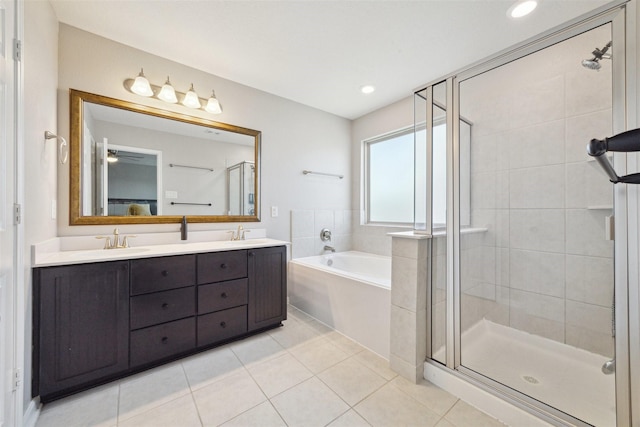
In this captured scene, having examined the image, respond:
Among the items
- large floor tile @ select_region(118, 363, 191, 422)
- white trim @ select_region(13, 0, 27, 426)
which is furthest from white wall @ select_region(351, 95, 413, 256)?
white trim @ select_region(13, 0, 27, 426)

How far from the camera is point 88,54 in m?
1.87

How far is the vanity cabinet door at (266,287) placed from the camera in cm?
211

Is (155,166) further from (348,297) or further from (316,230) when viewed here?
(348,297)

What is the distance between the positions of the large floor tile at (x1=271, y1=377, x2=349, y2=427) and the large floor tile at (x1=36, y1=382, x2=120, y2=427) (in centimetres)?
86

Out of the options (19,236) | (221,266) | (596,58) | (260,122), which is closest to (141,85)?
(260,122)

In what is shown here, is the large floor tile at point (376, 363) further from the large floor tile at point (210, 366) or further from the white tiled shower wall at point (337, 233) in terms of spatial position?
the white tiled shower wall at point (337, 233)

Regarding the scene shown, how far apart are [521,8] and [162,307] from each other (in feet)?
10.2

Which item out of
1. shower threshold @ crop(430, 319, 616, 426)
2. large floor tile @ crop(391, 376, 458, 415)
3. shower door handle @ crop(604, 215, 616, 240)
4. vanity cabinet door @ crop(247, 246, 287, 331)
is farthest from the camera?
vanity cabinet door @ crop(247, 246, 287, 331)

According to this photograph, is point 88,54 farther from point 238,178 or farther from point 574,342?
point 574,342

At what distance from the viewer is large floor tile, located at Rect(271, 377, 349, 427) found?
50.6 inches

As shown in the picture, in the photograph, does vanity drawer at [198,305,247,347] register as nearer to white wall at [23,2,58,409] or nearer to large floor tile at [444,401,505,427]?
white wall at [23,2,58,409]

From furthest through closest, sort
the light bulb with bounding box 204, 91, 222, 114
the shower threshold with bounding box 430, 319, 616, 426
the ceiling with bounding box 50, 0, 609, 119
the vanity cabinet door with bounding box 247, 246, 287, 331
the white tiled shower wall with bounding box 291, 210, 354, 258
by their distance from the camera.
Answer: the white tiled shower wall with bounding box 291, 210, 354, 258 < the light bulb with bounding box 204, 91, 222, 114 < the vanity cabinet door with bounding box 247, 246, 287, 331 < the ceiling with bounding box 50, 0, 609, 119 < the shower threshold with bounding box 430, 319, 616, 426

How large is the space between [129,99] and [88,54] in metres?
0.36

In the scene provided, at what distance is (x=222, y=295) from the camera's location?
1.95 meters
